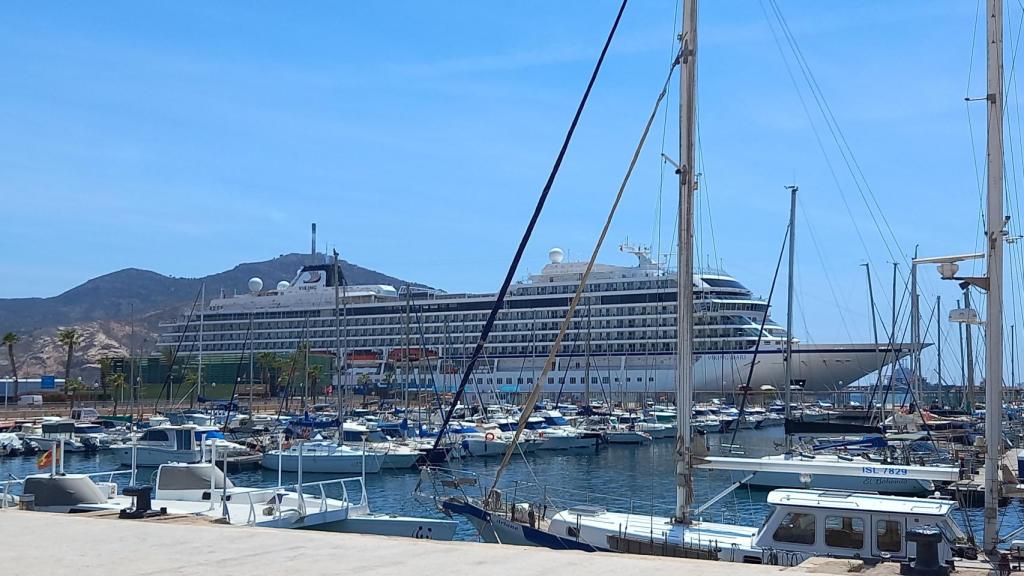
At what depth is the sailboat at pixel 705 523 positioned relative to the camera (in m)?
13.4

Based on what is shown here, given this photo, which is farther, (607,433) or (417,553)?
(607,433)

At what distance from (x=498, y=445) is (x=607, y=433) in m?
9.46

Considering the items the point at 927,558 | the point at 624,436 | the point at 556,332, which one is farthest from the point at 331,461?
the point at 556,332

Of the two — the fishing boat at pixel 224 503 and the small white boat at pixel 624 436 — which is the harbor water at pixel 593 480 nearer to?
the small white boat at pixel 624 436

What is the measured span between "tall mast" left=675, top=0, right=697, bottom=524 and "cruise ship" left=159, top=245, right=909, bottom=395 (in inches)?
2081

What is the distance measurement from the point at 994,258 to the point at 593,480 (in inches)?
1097

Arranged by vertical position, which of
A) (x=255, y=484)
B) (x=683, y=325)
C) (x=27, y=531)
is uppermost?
(x=683, y=325)

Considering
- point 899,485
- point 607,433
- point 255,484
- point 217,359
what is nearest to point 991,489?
point 899,485

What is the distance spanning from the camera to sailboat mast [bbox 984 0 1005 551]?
512 inches

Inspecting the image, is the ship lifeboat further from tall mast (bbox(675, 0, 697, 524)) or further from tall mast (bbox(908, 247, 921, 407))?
tall mast (bbox(675, 0, 697, 524))

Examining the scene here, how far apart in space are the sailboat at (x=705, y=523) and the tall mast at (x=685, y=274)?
0.05ft

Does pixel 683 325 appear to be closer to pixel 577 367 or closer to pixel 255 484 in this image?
pixel 255 484

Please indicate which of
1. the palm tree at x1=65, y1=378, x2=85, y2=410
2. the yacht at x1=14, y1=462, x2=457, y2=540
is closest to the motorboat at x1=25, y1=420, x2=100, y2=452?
the palm tree at x1=65, y1=378, x2=85, y2=410

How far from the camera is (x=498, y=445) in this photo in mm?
47781
